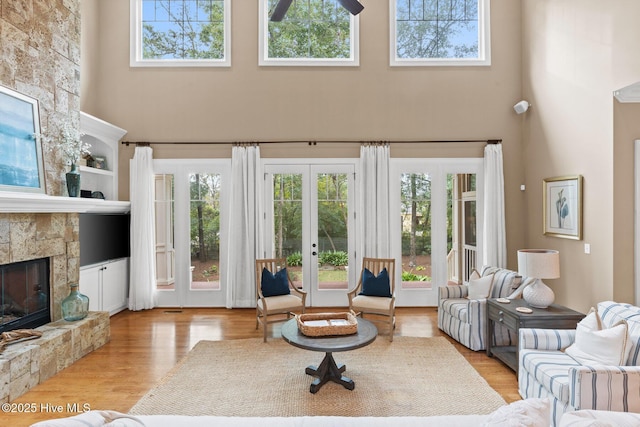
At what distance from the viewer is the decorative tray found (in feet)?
10.1

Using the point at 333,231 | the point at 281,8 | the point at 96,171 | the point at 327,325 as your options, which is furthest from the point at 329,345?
the point at 96,171

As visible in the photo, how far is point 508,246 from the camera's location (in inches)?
225

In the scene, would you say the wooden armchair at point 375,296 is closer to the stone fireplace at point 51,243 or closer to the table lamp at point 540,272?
the table lamp at point 540,272

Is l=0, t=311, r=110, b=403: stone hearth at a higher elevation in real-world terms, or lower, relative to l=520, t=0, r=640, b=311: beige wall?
lower

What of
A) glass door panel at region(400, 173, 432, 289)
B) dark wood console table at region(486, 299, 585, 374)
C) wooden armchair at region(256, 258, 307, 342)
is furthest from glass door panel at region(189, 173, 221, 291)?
dark wood console table at region(486, 299, 585, 374)

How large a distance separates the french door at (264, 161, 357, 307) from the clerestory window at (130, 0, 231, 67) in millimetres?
2245

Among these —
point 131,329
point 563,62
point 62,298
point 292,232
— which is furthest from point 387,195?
point 62,298

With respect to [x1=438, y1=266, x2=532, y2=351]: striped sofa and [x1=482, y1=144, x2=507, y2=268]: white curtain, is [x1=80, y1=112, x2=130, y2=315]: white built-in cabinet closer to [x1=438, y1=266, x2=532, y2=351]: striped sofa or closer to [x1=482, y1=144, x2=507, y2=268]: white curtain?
[x1=438, y1=266, x2=532, y2=351]: striped sofa

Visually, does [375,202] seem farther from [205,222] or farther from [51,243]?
[51,243]

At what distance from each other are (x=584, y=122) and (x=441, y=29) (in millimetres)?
2740

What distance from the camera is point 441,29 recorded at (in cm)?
582

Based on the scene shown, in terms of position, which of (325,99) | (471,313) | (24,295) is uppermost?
(325,99)

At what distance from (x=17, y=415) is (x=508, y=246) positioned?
20.3ft

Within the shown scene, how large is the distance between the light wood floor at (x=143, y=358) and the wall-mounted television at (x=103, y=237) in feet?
3.08
